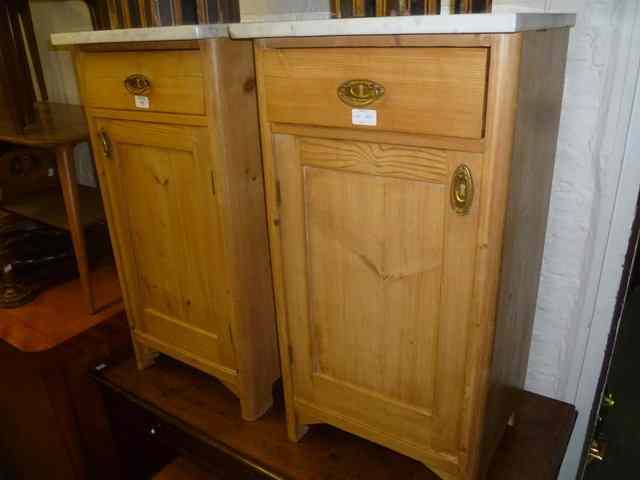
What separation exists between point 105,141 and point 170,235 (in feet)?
0.85

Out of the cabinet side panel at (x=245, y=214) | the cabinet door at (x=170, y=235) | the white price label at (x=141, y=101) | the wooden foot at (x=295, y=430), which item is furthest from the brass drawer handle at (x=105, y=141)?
the wooden foot at (x=295, y=430)

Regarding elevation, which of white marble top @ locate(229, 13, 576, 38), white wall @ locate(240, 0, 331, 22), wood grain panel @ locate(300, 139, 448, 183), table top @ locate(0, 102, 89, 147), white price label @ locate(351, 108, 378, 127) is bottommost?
table top @ locate(0, 102, 89, 147)

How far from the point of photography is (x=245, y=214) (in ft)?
3.52

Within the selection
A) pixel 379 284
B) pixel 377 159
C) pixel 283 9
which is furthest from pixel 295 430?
pixel 283 9

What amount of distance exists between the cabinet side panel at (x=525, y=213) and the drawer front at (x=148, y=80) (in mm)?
563

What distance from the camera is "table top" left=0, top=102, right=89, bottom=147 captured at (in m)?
1.33

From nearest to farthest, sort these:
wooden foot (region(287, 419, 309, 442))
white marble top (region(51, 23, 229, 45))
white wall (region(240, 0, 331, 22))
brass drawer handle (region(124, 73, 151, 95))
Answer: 1. white marble top (region(51, 23, 229, 45))
2. brass drawer handle (region(124, 73, 151, 95))
3. wooden foot (region(287, 419, 309, 442))
4. white wall (region(240, 0, 331, 22))

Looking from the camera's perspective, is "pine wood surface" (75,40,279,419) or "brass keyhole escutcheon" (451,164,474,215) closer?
"brass keyhole escutcheon" (451,164,474,215)

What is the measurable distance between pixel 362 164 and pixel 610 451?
1.57 metres

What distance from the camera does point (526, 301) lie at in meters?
1.04

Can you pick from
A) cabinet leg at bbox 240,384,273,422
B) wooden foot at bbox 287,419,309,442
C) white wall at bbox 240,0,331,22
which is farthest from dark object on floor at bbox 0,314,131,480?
white wall at bbox 240,0,331,22

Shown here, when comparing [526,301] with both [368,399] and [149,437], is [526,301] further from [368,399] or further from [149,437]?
[149,437]

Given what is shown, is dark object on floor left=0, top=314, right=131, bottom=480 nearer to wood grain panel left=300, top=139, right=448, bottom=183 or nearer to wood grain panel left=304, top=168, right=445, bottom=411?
wood grain panel left=304, top=168, right=445, bottom=411

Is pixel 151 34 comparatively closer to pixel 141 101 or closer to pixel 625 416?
pixel 141 101
